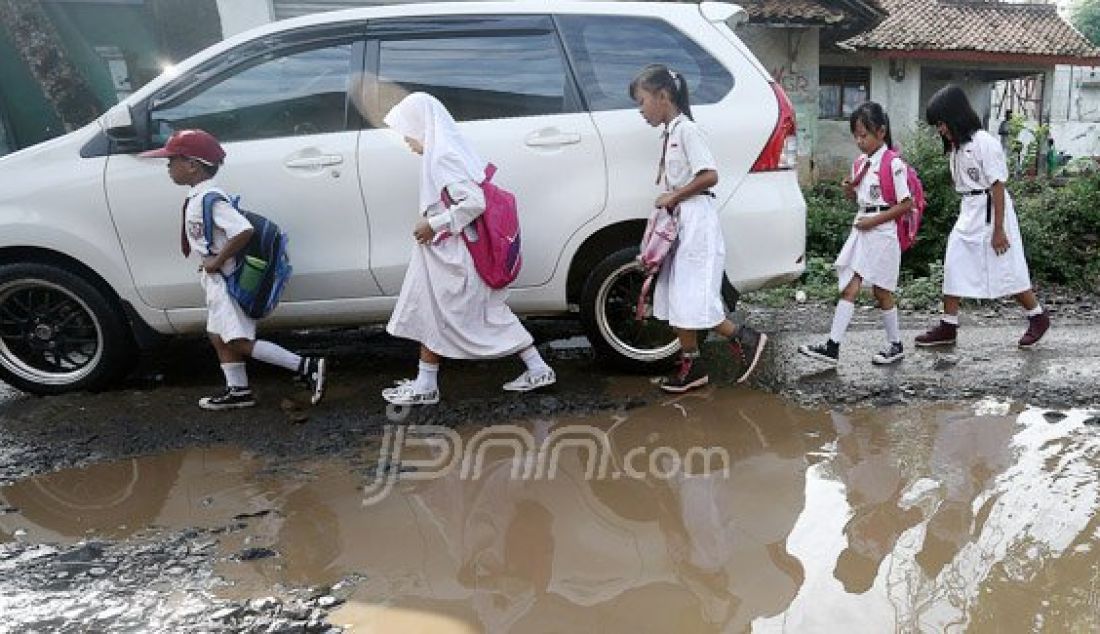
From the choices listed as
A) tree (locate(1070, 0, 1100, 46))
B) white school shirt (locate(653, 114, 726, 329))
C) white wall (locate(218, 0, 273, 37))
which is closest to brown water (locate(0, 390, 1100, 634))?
white school shirt (locate(653, 114, 726, 329))

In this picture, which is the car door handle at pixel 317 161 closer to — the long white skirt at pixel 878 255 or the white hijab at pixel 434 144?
the white hijab at pixel 434 144

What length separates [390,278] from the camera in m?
4.23

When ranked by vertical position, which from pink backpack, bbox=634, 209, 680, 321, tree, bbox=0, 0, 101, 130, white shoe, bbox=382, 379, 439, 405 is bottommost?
white shoe, bbox=382, 379, 439, 405

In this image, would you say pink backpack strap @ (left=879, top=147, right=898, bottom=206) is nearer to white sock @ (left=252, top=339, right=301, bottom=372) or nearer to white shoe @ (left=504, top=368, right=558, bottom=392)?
white shoe @ (left=504, top=368, right=558, bottom=392)

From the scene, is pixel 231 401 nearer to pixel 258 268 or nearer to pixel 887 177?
pixel 258 268

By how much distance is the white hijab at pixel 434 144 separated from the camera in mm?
3684

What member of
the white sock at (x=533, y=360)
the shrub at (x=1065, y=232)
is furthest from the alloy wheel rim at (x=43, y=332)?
the shrub at (x=1065, y=232)

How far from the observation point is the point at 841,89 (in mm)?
20359

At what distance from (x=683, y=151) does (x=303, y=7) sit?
8.09m

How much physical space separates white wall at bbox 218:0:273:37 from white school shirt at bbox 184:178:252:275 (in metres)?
7.08

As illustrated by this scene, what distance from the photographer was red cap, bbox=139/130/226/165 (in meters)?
3.75

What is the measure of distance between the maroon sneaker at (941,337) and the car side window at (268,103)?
3550 mm

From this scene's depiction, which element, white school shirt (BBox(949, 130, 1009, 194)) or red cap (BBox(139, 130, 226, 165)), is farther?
white school shirt (BBox(949, 130, 1009, 194))

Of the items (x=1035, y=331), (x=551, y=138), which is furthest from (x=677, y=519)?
(x=1035, y=331)
